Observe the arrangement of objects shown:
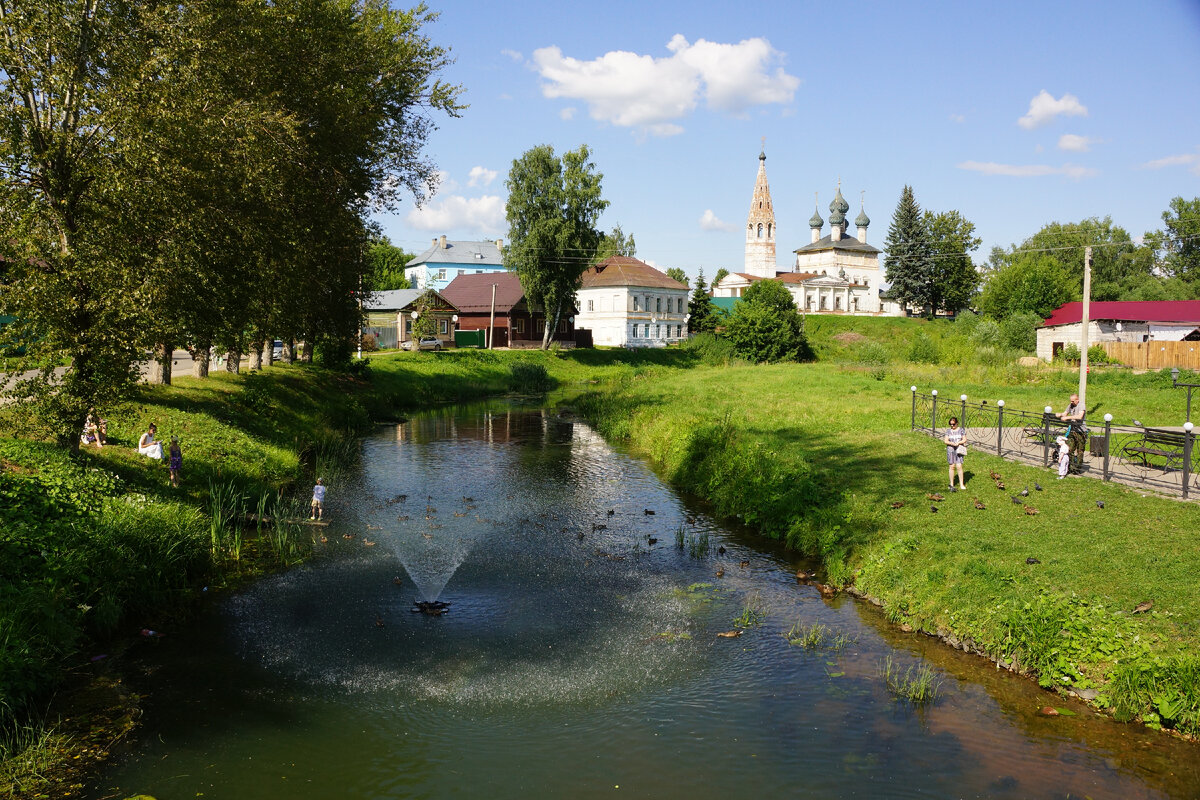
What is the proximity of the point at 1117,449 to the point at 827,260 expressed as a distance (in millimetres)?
118778

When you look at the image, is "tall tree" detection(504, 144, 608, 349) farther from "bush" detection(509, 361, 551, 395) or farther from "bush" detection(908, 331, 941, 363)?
"bush" detection(908, 331, 941, 363)

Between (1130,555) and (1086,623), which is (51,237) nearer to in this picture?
(1086,623)

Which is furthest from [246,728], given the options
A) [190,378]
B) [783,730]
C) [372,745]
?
[190,378]

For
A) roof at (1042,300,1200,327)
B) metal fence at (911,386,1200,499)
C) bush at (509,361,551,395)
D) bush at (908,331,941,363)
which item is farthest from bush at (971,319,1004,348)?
metal fence at (911,386,1200,499)

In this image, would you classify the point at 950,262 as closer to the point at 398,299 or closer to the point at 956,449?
the point at 398,299

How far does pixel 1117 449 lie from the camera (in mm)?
22109

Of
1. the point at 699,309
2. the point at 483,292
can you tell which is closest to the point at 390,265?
the point at 483,292

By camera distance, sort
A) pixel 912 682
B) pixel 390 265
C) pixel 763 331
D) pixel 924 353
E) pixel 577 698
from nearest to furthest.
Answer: pixel 577 698 < pixel 912 682 < pixel 924 353 < pixel 763 331 < pixel 390 265

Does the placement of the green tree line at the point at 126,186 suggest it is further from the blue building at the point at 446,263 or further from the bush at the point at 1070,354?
the blue building at the point at 446,263

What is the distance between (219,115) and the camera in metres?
19.0

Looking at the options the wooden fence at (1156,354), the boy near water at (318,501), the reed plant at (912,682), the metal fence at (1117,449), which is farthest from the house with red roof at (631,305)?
the reed plant at (912,682)

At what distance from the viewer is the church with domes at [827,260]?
128125mm

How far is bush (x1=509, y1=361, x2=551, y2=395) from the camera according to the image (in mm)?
60406

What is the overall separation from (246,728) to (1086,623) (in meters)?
12.1
